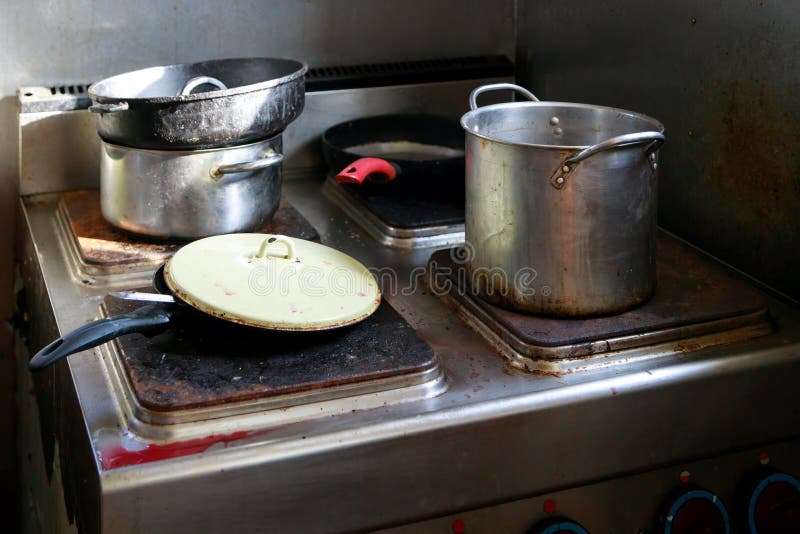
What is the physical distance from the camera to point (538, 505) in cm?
99

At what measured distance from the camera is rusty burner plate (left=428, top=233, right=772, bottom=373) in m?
1.04

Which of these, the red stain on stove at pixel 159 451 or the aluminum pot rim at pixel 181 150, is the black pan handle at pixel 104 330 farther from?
the aluminum pot rim at pixel 181 150

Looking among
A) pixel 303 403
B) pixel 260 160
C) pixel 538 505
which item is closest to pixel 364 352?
pixel 303 403

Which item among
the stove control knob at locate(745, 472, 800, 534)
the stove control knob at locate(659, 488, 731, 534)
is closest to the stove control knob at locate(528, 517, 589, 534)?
the stove control knob at locate(659, 488, 731, 534)

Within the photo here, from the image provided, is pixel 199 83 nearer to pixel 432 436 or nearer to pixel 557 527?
pixel 432 436

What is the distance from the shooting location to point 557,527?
976 millimetres

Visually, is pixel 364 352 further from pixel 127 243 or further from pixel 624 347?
pixel 127 243

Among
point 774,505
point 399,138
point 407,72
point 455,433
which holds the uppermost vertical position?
point 407,72

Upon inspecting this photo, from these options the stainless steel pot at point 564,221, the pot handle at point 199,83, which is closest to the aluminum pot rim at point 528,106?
the stainless steel pot at point 564,221

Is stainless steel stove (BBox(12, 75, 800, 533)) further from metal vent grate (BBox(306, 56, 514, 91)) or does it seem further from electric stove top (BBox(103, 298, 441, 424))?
metal vent grate (BBox(306, 56, 514, 91))

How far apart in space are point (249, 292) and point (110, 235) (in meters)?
0.38

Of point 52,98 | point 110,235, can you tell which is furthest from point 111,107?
point 52,98

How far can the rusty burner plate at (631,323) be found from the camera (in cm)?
104

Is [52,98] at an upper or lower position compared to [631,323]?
A: upper
